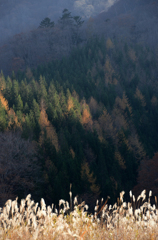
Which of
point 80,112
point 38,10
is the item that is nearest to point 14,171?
point 80,112

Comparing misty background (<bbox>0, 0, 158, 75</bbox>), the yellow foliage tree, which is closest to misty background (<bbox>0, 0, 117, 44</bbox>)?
misty background (<bbox>0, 0, 158, 75</bbox>)

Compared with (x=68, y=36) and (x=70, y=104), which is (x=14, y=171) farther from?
(x=68, y=36)

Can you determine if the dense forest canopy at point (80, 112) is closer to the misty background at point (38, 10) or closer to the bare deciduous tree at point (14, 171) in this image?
the bare deciduous tree at point (14, 171)

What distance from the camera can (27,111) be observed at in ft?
150

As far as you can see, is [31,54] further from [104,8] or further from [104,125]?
[104,8]

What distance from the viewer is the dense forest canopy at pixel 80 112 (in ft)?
92.5

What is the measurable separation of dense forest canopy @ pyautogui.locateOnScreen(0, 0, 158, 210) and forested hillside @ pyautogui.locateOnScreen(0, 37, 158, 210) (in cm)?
16

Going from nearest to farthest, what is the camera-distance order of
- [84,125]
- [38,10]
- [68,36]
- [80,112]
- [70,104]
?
[84,125]
[70,104]
[80,112]
[68,36]
[38,10]

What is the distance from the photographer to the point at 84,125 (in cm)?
5028

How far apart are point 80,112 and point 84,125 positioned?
418cm

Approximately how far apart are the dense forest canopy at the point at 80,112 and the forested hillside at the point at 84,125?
0.52 ft

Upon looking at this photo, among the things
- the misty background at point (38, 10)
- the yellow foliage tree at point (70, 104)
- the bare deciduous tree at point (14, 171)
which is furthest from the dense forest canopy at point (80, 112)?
the misty background at point (38, 10)

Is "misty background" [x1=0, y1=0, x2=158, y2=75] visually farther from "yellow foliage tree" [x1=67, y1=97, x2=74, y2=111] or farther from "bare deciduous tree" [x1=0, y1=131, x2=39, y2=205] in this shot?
"bare deciduous tree" [x1=0, y1=131, x2=39, y2=205]

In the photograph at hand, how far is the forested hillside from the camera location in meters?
26.8
